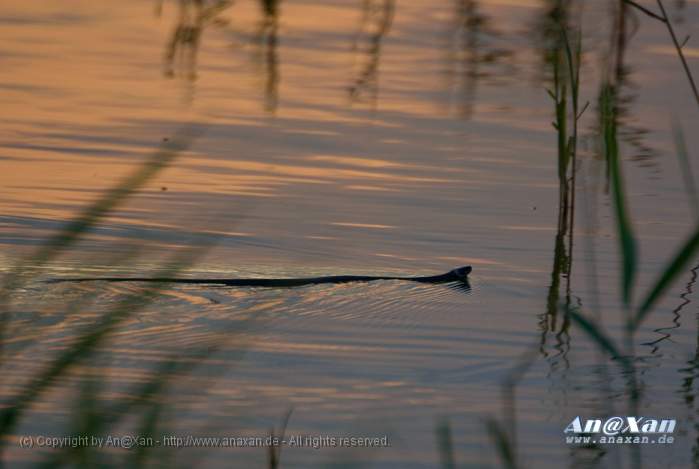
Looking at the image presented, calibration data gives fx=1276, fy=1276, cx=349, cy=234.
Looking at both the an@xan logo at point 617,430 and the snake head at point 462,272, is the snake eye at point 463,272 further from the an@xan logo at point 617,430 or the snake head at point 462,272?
the an@xan logo at point 617,430

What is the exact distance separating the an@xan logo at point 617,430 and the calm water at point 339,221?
75 mm

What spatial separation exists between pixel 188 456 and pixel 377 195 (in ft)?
17.6

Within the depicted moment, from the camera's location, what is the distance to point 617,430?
4902 millimetres

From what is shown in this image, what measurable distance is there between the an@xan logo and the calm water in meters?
0.08

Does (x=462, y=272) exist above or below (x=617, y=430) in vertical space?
below

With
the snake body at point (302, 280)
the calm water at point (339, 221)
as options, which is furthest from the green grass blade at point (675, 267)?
the snake body at point (302, 280)

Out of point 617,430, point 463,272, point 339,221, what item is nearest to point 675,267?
point 617,430

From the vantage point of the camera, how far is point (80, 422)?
8.98ft

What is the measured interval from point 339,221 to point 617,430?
338 centimetres

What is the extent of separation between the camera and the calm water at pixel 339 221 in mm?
4809

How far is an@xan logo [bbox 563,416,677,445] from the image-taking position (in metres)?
4.82

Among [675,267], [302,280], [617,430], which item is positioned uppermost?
[675,267]

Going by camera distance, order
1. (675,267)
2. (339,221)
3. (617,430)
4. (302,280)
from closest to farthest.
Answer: (675,267)
(617,430)
(302,280)
(339,221)

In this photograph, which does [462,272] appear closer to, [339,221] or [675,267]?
[339,221]
